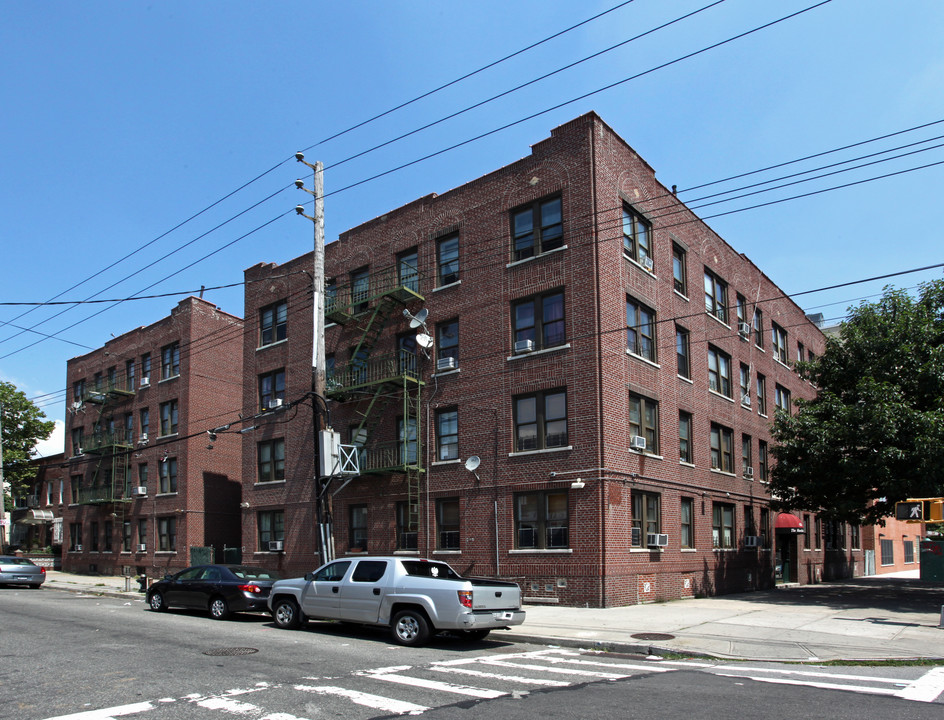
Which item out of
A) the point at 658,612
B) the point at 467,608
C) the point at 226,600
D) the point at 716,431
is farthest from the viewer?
the point at 716,431

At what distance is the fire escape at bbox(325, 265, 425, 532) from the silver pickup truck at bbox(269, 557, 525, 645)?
900cm

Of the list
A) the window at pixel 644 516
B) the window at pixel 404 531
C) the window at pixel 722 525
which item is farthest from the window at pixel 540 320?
the window at pixel 722 525

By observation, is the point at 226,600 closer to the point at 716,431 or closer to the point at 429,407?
the point at 429,407

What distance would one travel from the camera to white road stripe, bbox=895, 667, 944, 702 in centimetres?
902

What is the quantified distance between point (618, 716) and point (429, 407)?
1732 cm

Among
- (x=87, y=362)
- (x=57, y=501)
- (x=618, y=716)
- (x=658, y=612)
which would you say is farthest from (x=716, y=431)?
(x=57, y=501)

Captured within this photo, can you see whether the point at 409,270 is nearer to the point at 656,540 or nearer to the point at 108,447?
the point at 656,540

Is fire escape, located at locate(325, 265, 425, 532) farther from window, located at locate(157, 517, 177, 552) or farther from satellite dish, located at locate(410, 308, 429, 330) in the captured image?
window, located at locate(157, 517, 177, 552)

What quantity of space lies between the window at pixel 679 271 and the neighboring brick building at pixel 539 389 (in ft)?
0.25

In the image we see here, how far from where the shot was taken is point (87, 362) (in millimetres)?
44281

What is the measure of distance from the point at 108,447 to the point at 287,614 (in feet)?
94.4

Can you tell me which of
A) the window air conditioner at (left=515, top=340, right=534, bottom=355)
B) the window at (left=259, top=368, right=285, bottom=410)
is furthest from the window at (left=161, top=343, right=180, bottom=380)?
the window air conditioner at (left=515, top=340, right=534, bottom=355)

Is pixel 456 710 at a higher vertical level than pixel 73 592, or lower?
higher

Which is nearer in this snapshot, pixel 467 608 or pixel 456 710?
pixel 456 710
